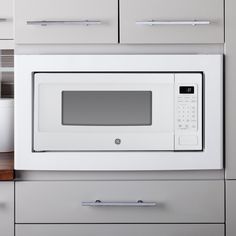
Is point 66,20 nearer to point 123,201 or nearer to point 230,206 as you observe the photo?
point 123,201

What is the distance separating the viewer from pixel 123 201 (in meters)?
1.87

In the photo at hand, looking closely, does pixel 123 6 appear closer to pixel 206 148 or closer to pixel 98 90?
pixel 98 90

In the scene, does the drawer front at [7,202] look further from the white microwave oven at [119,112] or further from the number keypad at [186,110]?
the number keypad at [186,110]

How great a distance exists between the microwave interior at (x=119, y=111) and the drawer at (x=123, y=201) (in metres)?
0.12

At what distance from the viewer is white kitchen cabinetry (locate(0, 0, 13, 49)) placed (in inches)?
89.7

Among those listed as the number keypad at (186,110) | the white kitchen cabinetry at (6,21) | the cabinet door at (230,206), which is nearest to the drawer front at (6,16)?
the white kitchen cabinetry at (6,21)

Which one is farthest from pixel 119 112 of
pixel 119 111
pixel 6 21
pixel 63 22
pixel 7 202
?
pixel 6 21

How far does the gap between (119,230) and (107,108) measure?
0.41 meters

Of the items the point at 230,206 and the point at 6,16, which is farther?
the point at 6,16

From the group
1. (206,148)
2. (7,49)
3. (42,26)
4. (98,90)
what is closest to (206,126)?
(206,148)

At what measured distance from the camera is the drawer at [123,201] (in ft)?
6.10

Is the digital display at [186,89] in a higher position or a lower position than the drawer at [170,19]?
lower

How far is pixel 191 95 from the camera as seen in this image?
6.11 ft

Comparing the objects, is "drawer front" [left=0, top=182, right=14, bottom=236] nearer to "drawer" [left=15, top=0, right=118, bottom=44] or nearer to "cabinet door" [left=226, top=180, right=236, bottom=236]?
"drawer" [left=15, top=0, right=118, bottom=44]
